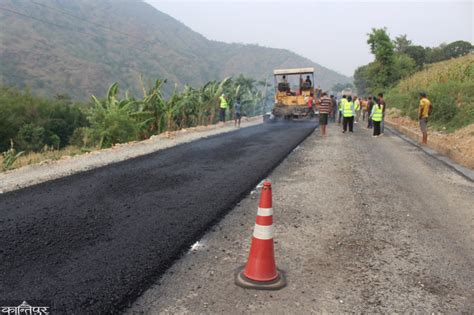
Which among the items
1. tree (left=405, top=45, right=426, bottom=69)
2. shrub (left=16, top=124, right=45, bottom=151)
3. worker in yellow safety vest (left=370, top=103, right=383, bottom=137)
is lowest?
shrub (left=16, top=124, right=45, bottom=151)

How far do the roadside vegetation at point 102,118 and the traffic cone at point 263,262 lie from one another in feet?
28.7

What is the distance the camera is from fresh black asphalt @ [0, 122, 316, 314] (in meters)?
3.27

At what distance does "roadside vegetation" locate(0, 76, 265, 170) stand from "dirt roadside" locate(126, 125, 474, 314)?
315 inches

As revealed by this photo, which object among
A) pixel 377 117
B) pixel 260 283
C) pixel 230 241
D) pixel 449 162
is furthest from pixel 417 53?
pixel 260 283

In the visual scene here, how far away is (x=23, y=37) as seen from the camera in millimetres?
121062

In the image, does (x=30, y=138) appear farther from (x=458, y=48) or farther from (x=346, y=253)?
(x=458, y=48)

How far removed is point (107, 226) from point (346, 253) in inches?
110

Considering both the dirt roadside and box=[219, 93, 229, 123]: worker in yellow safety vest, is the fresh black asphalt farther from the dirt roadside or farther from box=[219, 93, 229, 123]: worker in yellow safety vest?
box=[219, 93, 229, 123]: worker in yellow safety vest

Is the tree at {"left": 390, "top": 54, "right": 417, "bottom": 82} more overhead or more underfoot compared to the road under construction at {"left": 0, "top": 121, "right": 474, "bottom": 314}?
more overhead

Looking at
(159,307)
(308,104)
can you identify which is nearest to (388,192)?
(159,307)

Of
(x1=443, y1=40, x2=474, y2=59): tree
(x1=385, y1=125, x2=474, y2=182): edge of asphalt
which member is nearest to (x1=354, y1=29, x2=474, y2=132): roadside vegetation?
(x1=385, y1=125, x2=474, y2=182): edge of asphalt

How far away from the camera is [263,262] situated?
3.42 m

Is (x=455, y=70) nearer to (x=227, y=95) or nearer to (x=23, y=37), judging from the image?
(x=227, y=95)

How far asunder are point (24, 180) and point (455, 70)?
926 inches
